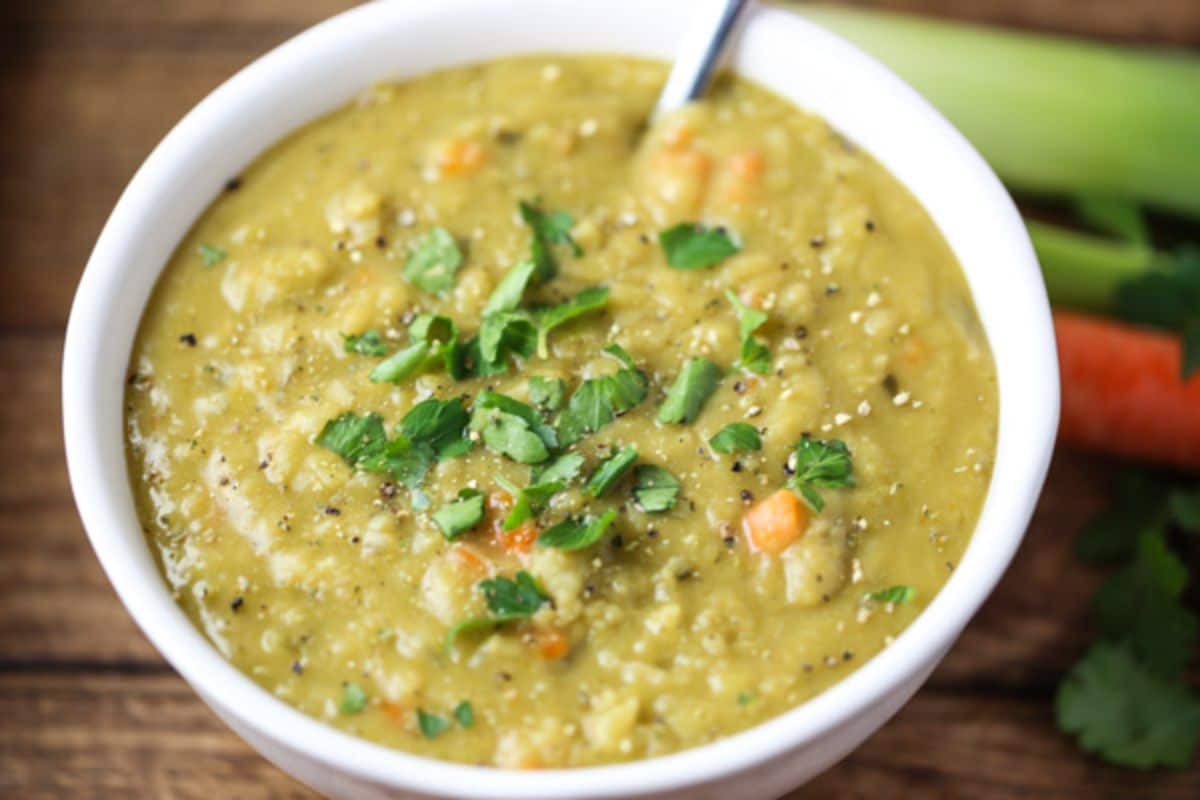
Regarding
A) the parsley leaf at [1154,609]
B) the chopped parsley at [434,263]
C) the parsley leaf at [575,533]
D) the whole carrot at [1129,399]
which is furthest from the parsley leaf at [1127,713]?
the chopped parsley at [434,263]

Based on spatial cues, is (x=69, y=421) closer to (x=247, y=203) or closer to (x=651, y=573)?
(x=247, y=203)

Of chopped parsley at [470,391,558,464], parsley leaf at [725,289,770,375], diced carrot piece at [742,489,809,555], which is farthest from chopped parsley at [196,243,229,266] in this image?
diced carrot piece at [742,489,809,555]

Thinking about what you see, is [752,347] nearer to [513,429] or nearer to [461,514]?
[513,429]

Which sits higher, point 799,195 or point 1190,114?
point 799,195

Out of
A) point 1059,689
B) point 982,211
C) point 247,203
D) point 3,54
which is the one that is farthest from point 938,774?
point 3,54

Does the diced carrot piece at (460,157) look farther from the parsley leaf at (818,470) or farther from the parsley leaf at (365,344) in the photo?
the parsley leaf at (818,470)

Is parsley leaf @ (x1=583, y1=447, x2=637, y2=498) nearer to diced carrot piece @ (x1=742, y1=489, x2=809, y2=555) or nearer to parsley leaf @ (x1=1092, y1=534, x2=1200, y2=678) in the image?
diced carrot piece @ (x1=742, y1=489, x2=809, y2=555)
